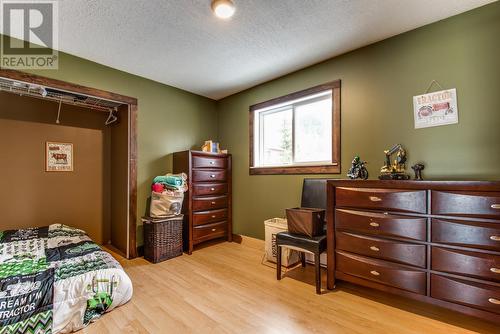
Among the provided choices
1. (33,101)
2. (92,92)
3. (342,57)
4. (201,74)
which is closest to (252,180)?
(201,74)

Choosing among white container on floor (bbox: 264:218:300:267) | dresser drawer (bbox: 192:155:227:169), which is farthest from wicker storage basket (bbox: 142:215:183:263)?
white container on floor (bbox: 264:218:300:267)

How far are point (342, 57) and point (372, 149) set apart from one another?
1.10 metres

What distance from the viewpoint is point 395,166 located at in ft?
6.97

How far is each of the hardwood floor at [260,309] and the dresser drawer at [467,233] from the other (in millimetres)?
610

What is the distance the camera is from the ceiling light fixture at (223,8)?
1.76 m

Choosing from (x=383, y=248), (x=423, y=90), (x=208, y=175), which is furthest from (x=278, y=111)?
(x=383, y=248)

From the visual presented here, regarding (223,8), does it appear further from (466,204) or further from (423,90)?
(466,204)

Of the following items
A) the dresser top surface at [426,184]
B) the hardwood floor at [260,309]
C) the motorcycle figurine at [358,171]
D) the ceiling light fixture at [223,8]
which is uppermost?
the ceiling light fixture at [223,8]

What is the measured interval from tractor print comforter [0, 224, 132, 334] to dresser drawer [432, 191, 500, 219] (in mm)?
2484

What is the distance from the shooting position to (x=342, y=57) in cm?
262

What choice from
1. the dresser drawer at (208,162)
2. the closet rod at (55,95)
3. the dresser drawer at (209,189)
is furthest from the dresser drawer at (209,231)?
the closet rod at (55,95)

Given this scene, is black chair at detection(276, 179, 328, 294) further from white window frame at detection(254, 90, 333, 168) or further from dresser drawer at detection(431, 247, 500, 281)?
dresser drawer at detection(431, 247, 500, 281)

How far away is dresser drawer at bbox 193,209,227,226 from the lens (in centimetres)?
325

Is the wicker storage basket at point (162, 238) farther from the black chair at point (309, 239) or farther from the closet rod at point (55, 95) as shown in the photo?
the closet rod at point (55, 95)
